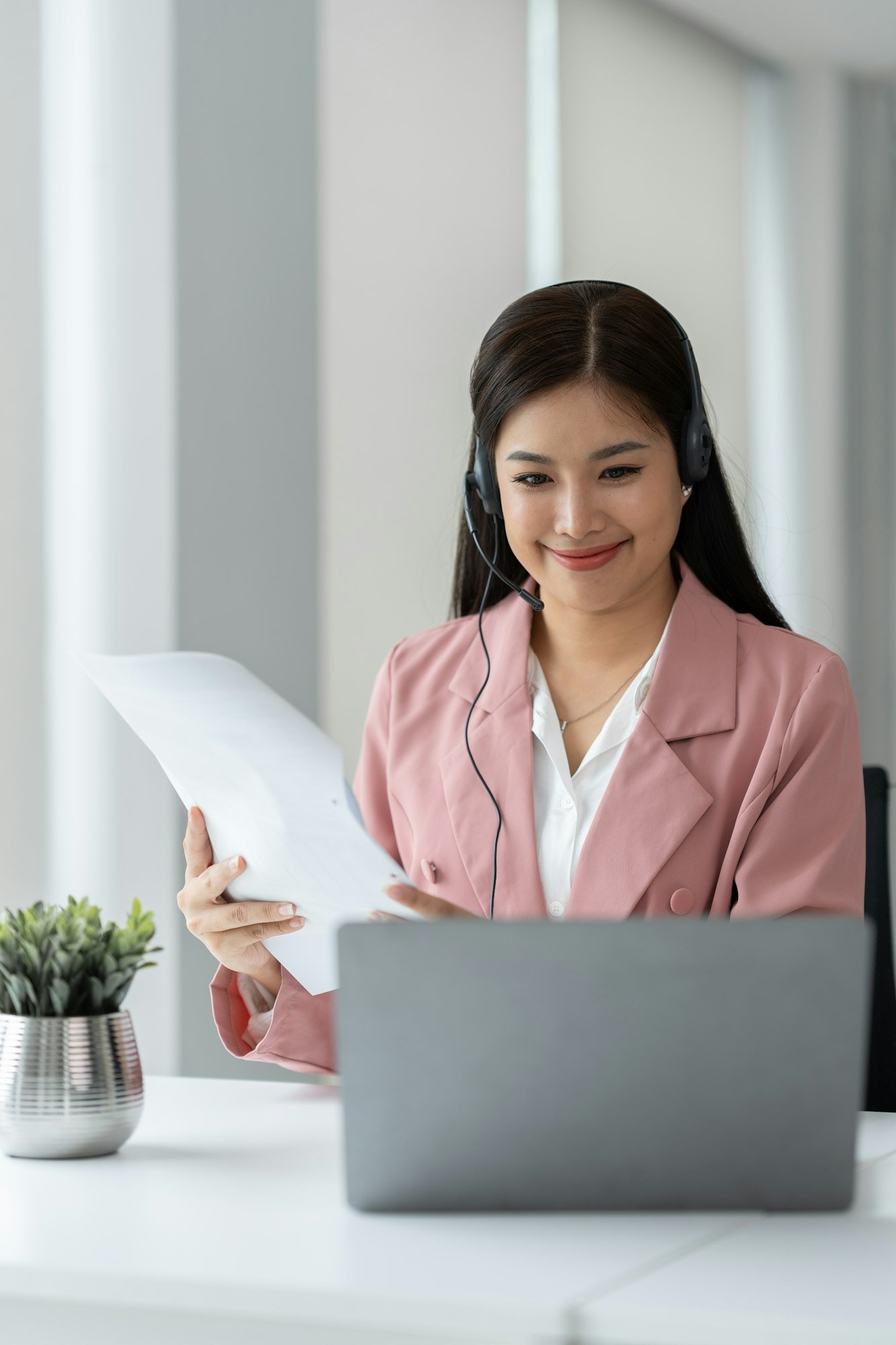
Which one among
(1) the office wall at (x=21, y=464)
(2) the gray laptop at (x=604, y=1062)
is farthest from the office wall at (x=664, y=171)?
(2) the gray laptop at (x=604, y=1062)

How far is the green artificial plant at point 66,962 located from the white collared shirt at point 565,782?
23.6 inches

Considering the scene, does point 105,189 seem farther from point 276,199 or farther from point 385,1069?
point 385,1069

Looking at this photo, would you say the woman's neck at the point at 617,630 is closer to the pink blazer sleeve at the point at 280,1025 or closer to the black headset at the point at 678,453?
the black headset at the point at 678,453

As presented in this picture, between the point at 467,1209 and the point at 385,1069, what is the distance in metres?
0.10

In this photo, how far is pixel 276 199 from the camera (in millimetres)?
2672

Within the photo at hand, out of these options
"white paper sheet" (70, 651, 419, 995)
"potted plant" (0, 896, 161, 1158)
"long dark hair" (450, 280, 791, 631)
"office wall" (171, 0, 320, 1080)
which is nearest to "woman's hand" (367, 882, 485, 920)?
"white paper sheet" (70, 651, 419, 995)

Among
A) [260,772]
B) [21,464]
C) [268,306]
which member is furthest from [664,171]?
[260,772]

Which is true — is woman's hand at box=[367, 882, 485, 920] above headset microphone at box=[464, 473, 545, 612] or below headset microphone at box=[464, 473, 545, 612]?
below

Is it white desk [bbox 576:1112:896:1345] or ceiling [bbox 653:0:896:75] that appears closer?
white desk [bbox 576:1112:896:1345]

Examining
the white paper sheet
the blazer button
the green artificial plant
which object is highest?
the white paper sheet

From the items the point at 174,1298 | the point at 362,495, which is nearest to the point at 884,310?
the point at 362,495

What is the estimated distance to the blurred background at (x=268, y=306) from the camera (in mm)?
2514

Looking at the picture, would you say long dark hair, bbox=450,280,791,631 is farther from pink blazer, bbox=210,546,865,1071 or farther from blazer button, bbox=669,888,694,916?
blazer button, bbox=669,888,694,916

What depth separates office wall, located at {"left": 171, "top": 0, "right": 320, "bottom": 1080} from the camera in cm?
253
